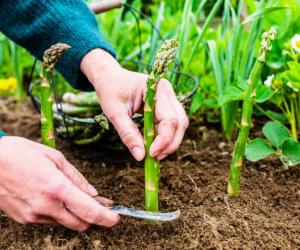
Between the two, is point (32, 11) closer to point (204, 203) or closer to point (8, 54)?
point (204, 203)

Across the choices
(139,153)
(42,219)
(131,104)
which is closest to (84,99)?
(131,104)

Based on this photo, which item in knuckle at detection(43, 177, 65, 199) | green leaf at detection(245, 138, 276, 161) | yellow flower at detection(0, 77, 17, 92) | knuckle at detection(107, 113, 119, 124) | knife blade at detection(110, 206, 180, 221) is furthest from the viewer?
yellow flower at detection(0, 77, 17, 92)

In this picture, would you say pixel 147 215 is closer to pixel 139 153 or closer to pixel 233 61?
pixel 139 153

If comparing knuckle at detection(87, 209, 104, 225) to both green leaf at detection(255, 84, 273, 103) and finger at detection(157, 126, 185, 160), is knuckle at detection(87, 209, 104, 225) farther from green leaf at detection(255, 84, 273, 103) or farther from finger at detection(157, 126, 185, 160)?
green leaf at detection(255, 84, 273, 103)

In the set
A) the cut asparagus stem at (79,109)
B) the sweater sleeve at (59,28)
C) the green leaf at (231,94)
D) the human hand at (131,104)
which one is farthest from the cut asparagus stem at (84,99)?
the green leaf at (231,94)

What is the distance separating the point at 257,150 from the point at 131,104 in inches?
13.5

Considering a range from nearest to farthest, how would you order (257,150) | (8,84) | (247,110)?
(247,110) → (257,150) → (8,84)

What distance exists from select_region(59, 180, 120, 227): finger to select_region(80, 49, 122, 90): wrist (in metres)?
0.37

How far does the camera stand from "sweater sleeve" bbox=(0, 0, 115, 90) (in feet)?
4.52

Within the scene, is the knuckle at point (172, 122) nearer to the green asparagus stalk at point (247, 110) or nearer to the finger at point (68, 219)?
the green asparagus stalk at point (247, 110)

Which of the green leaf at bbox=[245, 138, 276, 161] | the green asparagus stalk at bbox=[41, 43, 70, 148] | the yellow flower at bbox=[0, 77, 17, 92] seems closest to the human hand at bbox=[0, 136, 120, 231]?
the green asparagus stalk at bbox=[41, 43, 70, 148]

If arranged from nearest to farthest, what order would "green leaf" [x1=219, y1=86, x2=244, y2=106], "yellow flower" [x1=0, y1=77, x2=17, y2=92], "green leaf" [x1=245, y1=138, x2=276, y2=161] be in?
"green leaf" [x1=245, y1=138, x2=276, y2=161] → "green leaf" [x1=219, y1=86, x2=244, y2=106] → "yellow flower" [x1=0, y1=77, x2=17, y2=92]

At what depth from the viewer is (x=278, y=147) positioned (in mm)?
1337

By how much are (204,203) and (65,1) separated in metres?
0.67
